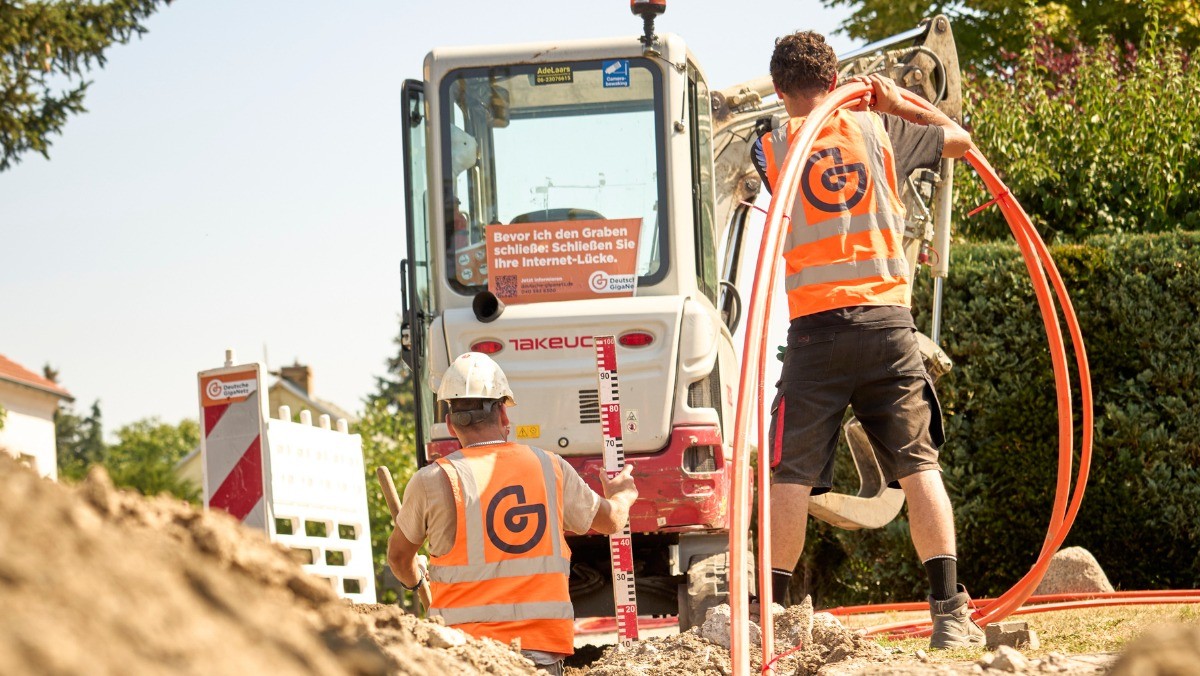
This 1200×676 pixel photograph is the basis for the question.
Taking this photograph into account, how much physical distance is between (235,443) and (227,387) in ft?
1.00

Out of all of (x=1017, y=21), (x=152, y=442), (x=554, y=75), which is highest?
(x=1017, y=21)

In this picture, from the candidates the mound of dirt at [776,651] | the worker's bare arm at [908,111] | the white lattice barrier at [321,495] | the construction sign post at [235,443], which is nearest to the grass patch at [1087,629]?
the mound of dirt at [776,651]

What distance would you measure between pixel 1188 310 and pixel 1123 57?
7.94 meters

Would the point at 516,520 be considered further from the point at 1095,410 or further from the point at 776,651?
the point at 1095,410

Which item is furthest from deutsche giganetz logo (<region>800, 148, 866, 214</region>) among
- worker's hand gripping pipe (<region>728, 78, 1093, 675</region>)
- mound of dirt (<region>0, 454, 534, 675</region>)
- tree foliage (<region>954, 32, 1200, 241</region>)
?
tree foliage (<region>954, 32, 1200, 241</region>)

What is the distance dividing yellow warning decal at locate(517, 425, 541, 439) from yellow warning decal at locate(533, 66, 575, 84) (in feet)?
5.84

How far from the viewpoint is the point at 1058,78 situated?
50.1ft

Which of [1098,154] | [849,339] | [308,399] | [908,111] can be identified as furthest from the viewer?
[308,399]

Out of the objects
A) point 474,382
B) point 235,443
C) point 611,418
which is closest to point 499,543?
point 474,382

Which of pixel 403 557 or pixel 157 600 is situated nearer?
pixel 157 600

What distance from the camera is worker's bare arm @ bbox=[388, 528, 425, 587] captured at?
4.71m

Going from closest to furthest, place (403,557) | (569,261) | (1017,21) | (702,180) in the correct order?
(403,557) < (569,261) < (702,180) < (1017,21)

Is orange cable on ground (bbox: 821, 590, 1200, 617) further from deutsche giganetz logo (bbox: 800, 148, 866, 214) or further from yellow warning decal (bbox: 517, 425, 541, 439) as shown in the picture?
deutsche giganetz logo (bbox: 800, 148, 866, 214)

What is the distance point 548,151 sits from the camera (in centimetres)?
720
